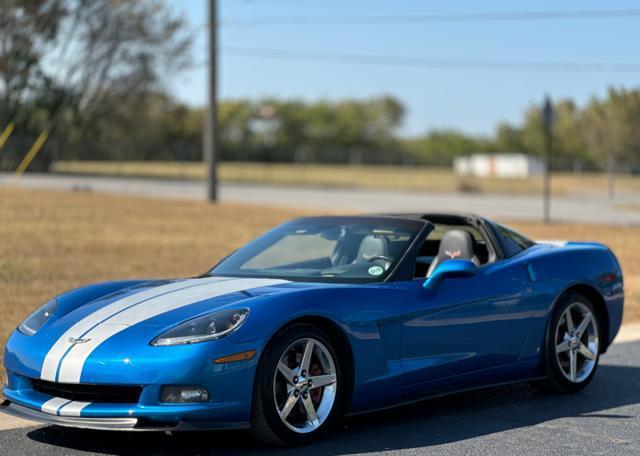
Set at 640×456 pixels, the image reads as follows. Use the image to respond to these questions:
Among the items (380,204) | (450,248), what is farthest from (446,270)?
(380,204)

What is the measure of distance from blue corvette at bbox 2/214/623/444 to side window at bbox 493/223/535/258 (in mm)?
15

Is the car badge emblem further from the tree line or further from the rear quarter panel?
the tree line

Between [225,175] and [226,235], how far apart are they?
32978 mm

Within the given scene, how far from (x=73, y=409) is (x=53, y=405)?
0.13 metres

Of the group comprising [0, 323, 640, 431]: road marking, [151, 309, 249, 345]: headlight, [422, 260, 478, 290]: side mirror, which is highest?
[422, 260, 478, 290]: side mirror

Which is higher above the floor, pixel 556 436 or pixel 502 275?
pixel 502 275

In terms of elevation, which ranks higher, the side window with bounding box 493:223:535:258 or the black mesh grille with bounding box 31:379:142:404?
the side window with bounding box 493:223:535:258

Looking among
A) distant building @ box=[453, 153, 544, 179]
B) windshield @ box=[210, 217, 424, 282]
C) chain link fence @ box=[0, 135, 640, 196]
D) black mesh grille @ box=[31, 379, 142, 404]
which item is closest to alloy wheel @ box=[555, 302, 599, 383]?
windshield @ box=[210, 217, 424, 282]

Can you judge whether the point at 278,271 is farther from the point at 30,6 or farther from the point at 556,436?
the point at 30,6

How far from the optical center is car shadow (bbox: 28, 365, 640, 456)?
5.59m

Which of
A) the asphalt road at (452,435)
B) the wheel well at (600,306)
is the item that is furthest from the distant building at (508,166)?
the asphalt road at (452,435)

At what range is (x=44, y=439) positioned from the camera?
5.77 m

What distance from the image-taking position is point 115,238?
1656 centimetres

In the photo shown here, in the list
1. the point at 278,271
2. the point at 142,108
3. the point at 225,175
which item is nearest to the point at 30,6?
the point at 142,108
